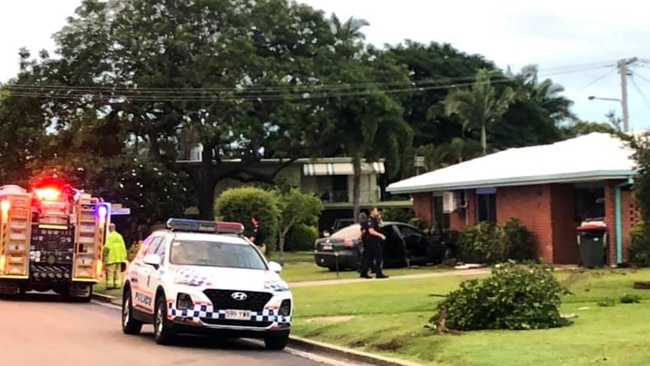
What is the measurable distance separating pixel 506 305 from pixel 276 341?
10.9 ft

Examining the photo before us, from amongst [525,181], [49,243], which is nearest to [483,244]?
[525,181]

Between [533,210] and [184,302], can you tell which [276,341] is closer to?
[184,302]

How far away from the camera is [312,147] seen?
5309 cm

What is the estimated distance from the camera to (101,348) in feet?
47.4

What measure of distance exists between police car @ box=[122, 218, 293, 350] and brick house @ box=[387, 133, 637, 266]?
11.8m

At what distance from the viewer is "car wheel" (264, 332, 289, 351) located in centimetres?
1466

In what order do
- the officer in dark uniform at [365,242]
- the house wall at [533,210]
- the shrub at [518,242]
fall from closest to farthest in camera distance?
the officer in dark uniform at [365,242] < the house wall at [533,210] < the shrub at [518,242]

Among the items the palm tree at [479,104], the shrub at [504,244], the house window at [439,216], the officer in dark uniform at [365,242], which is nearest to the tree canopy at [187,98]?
the palm tree at [479,104]

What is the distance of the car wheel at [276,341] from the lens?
14.7m

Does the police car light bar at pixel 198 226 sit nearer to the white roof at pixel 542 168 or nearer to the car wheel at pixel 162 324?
the car wheel at pixel 162 324

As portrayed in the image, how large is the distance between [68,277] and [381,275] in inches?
306

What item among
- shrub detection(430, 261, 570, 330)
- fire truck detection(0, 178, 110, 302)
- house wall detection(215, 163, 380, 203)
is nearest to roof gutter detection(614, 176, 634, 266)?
shrub detection(430, 261, 570, 330)

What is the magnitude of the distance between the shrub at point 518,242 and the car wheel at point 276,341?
15.8 meters

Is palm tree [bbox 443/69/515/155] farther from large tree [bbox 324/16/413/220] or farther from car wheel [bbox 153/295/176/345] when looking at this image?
car wheel [bbox 153/295/176/345]
